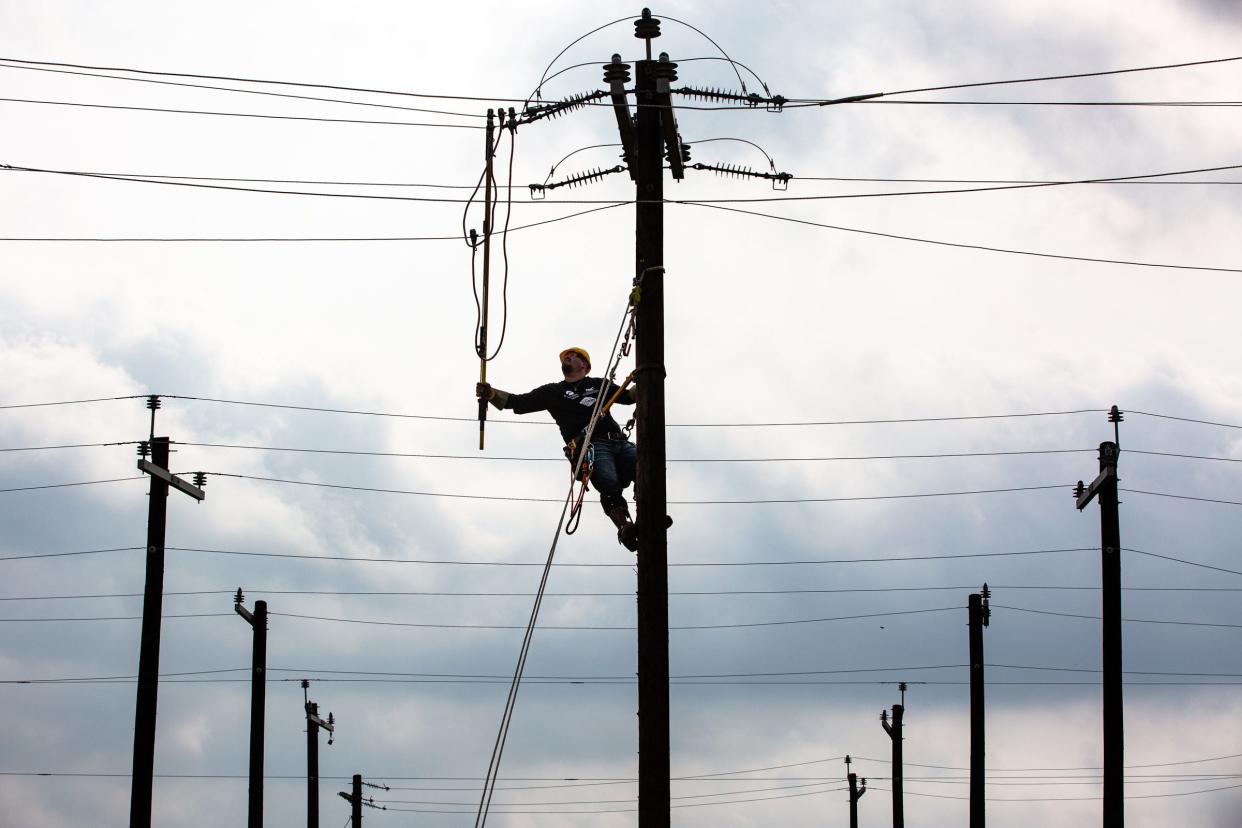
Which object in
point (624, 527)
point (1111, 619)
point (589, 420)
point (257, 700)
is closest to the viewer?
point (624, 527)

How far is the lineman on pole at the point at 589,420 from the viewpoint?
13477 millimetres

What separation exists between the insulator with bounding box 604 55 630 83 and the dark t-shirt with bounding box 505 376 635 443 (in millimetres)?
2326

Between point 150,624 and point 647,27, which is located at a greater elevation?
point 647,27

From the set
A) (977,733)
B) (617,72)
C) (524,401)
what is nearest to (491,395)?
(524,401)

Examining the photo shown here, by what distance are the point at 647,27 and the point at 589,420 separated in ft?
9.70

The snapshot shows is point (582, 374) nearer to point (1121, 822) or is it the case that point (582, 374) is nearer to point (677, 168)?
point (677, 168)

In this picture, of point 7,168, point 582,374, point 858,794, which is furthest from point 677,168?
point 858,794

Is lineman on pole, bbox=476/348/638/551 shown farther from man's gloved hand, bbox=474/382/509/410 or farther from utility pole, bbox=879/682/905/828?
utility pole, bbox=879/682/905/828

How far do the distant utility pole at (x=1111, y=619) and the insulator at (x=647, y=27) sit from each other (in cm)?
1067

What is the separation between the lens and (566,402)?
1409 cm

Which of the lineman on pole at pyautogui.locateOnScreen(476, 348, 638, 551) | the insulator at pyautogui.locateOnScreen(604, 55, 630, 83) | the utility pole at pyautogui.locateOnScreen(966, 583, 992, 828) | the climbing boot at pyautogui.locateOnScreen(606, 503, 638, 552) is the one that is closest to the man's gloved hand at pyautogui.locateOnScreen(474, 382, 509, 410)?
the lineman on pole at pyautogui.locateOnScreen(476, 348, 638, 551)

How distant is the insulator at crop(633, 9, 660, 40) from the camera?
13.1 metres

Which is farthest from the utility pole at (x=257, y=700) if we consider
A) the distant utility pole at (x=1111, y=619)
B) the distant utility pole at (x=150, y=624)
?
the distant utility pole at (x=1111, y=619)

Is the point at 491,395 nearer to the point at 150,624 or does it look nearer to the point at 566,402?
the point at 566,402
